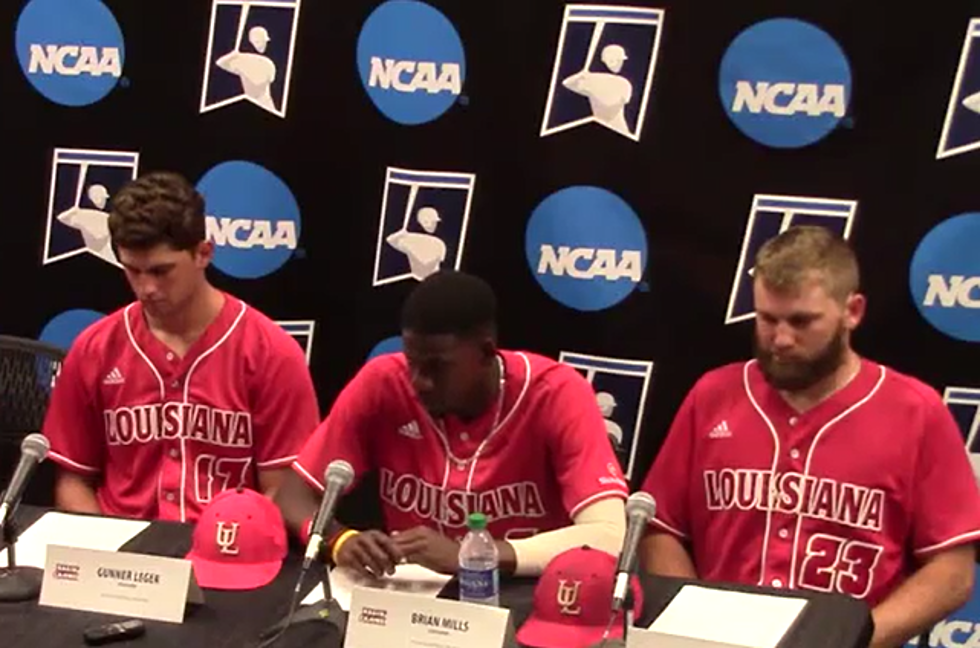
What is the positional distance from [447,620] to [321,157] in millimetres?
1637

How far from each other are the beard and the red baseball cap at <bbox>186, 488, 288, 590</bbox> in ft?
2.86

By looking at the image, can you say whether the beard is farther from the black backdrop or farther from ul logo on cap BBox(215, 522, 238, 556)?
ul logo on cap BBox(215, 522, 238, 556)

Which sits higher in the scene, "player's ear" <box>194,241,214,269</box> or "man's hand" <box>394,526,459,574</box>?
"player's ear" <box>194,241,214,269</box>

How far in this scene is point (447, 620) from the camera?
1.72 metres

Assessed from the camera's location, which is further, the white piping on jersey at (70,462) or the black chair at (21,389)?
the black chair at (21,389)

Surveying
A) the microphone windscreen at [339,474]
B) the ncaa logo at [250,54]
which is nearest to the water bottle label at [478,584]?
the microphone windscreen at [339,474]

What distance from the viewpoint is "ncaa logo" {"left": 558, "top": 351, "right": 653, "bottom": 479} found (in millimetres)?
2996

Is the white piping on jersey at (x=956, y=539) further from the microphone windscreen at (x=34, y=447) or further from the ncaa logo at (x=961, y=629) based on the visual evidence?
the microphone windscreen at (x=34, y=447)

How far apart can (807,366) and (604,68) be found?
898mm

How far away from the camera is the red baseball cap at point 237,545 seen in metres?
2.02

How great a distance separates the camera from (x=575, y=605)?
5.95 ft

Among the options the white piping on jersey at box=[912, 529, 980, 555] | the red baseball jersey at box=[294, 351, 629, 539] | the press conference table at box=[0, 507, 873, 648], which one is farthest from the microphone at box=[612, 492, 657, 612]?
the white piping on jersey at box=[912, 529, 980, 555]

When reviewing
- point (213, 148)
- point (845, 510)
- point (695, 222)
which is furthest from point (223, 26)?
point (845, 510)

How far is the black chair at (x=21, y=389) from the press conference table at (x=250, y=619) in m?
1.02
